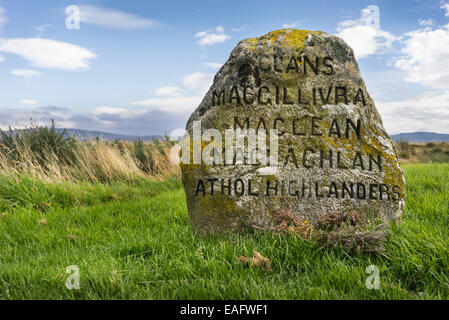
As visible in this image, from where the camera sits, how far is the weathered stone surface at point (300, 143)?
338 centimetres

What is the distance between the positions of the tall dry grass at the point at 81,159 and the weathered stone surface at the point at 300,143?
5.64 meters

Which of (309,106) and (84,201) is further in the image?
(84,201)

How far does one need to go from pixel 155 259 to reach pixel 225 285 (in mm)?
787

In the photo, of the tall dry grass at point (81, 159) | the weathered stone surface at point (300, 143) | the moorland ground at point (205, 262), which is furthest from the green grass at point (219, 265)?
the tall dry grass at point (81, 159)

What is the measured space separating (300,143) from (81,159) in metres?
8.09

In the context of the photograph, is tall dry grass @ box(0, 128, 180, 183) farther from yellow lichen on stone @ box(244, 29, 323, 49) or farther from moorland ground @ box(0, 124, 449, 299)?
yellow lichen on stone @ box(244, 29, 323, 49)

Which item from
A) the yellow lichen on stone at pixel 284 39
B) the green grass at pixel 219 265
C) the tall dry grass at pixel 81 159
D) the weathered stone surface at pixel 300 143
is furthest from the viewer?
the tall dry grass at pixel 81 159

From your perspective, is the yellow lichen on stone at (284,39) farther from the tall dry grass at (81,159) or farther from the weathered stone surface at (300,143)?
the tall dry grass at (81,159)

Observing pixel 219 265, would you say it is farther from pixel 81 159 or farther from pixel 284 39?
pixel 81 159

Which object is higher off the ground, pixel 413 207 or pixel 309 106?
pixel 309 106

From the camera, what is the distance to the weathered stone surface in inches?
133
